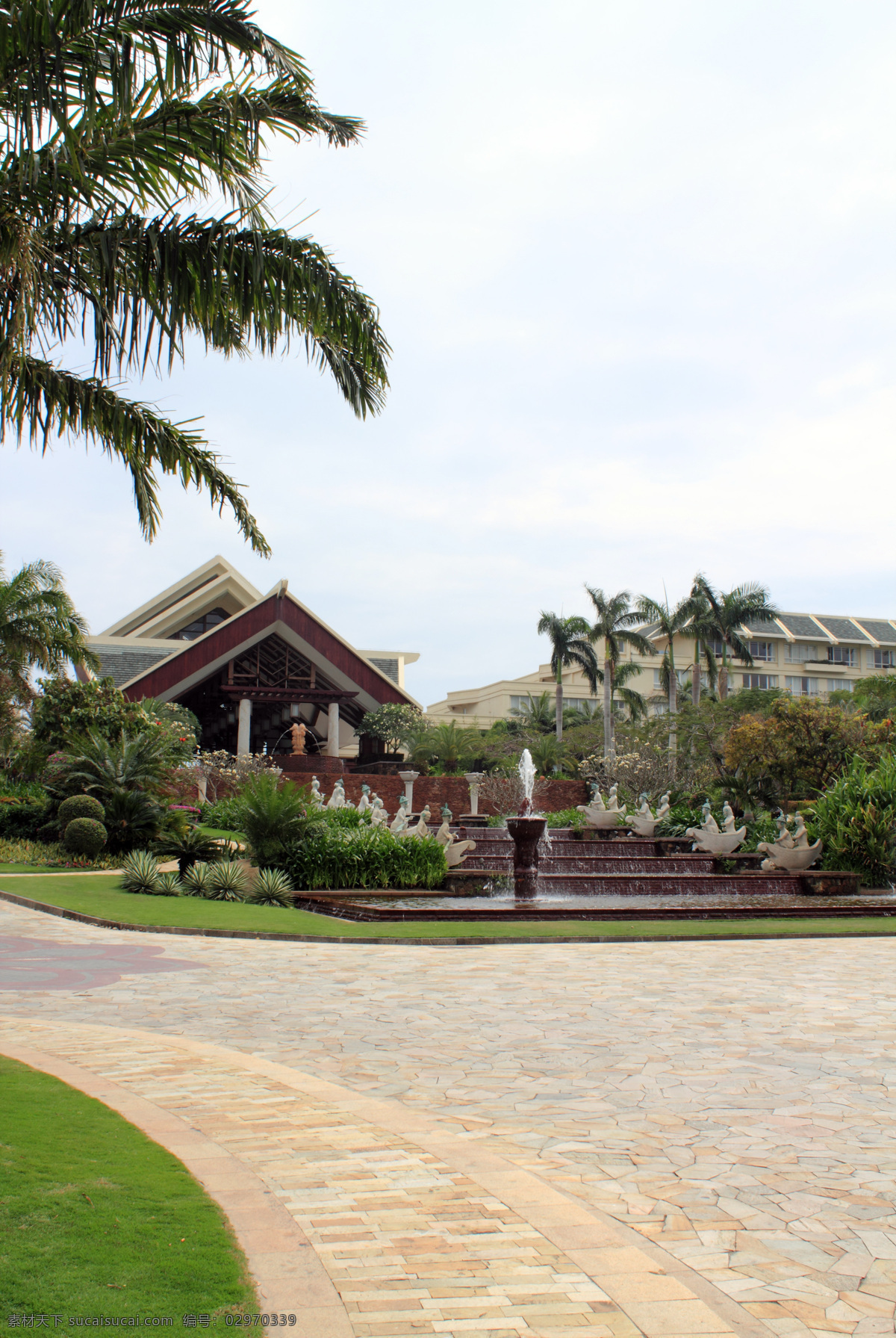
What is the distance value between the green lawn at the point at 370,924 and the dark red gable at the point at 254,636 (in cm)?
2667

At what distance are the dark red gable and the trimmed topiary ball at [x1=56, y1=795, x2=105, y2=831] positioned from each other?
2163cm

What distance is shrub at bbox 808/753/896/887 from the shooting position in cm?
1900

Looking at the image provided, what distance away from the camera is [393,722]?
1710 inches

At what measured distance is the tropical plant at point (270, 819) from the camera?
17078mm

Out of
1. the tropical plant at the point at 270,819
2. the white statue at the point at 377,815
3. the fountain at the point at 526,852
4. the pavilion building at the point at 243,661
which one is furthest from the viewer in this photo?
the pavilion building at the point at 243,661

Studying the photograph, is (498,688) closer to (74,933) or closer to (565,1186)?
(74,933)

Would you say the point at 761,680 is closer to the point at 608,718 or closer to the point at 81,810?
the point at 608,718

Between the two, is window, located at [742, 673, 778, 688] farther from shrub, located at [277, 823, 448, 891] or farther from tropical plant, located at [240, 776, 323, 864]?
tropical plant, located at [240, 776, 323, 864]

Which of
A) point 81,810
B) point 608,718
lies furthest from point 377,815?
point 608,718

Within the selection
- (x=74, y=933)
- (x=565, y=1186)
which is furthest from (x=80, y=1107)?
(x=74, y=933)

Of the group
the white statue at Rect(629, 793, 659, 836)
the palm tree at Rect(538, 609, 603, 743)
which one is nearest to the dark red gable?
the palm tree at Rect(538, 609, 603, 743)

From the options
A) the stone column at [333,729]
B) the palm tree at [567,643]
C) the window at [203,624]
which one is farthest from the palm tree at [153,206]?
the window at [203,624]

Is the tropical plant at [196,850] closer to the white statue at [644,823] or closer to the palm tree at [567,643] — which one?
the white statue at [644,823]

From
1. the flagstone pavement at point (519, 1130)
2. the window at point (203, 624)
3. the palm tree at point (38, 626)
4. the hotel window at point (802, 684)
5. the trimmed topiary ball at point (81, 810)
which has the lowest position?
the flagstone pavement at point (519, 1130)
